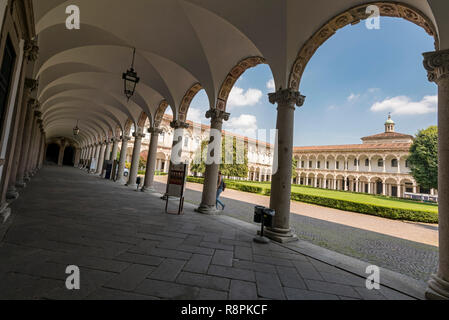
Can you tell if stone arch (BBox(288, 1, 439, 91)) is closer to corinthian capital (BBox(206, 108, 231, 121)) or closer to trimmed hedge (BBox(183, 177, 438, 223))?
corinthian capital (BBox(206, 108, 231, 121))

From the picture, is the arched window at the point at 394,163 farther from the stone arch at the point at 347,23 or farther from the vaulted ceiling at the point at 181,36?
the stone arch at the point at 347,23

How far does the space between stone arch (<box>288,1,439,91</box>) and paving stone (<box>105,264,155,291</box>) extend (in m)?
4.95

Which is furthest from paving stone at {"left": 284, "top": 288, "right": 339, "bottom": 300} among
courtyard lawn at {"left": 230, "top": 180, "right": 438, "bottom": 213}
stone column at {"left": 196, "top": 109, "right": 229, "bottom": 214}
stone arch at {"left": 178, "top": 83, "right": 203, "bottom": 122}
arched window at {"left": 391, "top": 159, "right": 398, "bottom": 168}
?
arched window at {"left": 391, "top": 159, "right": 398, "bottom": 168}

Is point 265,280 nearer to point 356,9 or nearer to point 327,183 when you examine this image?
point 356,9

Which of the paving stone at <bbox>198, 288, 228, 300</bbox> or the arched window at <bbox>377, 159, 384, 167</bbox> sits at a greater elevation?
the arched window at <bbox>377, 159, 384, 167</bbox>

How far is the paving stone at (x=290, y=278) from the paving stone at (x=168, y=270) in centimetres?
138

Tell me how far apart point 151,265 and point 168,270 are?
0.89 feet

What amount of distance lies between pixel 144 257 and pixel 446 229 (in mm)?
4097

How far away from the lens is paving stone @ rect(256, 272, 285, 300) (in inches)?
94.9

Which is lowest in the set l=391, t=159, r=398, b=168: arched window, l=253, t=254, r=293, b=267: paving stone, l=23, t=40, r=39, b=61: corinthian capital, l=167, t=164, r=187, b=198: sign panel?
l=253, t=254, r=293, b=267: paving stone

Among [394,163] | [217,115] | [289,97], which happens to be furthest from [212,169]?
[394,163]

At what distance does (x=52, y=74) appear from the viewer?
971cm

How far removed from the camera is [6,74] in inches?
154

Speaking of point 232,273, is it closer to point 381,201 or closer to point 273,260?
point 273,260
